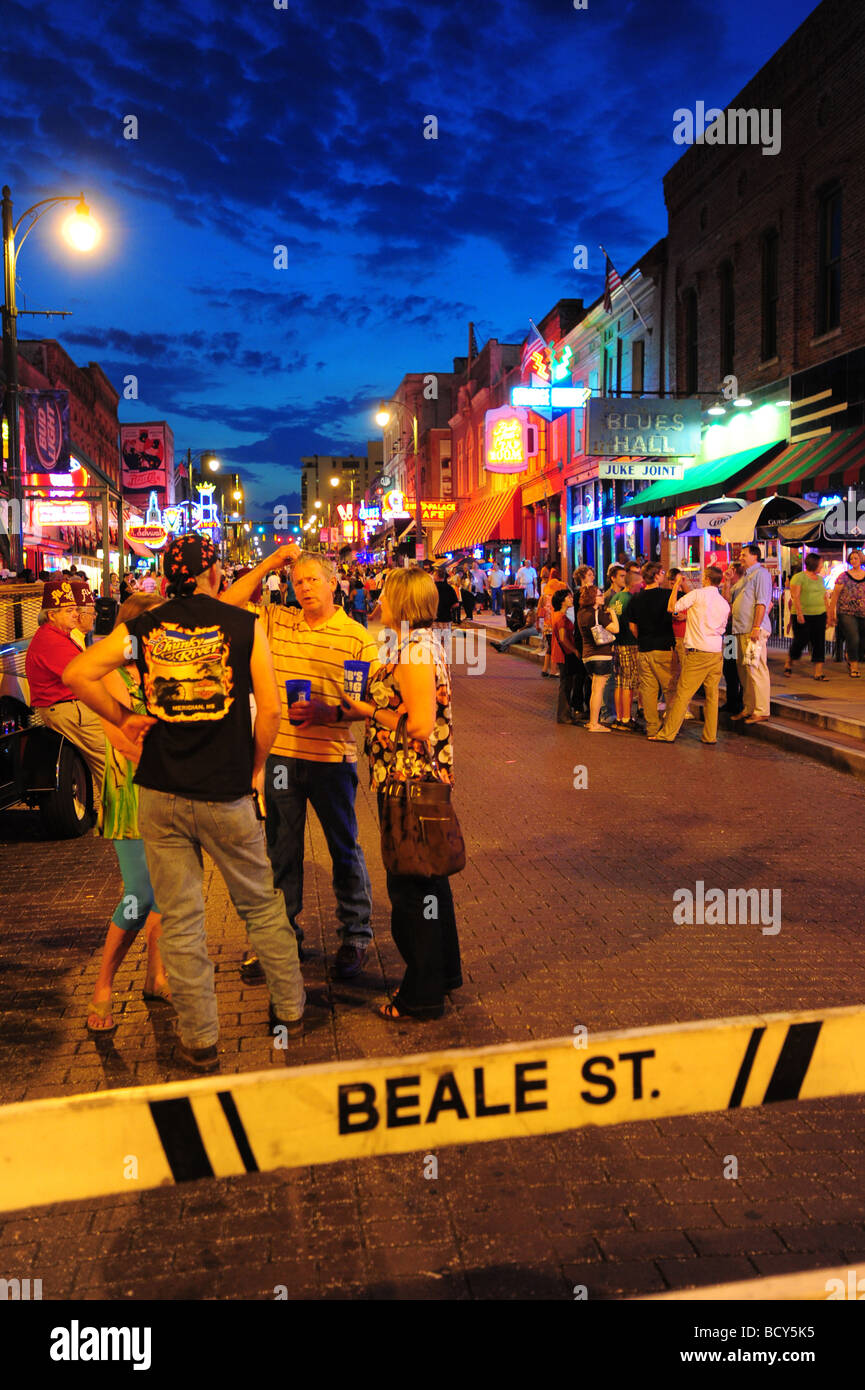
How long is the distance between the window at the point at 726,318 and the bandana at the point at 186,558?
70.4 ft

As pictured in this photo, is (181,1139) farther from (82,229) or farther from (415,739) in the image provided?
(82,229)

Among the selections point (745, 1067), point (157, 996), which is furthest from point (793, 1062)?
point (157, 996)

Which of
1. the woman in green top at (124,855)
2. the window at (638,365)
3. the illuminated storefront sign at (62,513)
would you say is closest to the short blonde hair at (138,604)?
the woman in green top at (124,855)

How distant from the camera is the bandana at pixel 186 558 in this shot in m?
3.99

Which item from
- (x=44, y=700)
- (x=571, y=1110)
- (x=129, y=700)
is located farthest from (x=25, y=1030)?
(x=44, y=700)

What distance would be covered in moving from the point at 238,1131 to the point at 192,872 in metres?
1.85

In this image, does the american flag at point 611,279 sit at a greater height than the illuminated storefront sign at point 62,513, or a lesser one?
greater

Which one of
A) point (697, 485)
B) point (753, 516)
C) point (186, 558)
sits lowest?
point (186, 558)

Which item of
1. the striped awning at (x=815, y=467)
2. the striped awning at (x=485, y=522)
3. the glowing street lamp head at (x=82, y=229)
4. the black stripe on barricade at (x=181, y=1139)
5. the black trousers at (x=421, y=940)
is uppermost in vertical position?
the glowing street lamp head at (x=82, y=229)

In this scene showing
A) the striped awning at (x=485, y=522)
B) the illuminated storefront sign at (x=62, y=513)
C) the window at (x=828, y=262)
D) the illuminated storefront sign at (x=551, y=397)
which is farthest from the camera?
the striped awning at (x=485, y=522)

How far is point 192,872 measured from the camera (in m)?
4.12

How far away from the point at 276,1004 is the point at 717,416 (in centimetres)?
2140

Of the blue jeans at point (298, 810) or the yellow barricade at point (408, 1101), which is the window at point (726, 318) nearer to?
the blue jeans at point (298, 810)
